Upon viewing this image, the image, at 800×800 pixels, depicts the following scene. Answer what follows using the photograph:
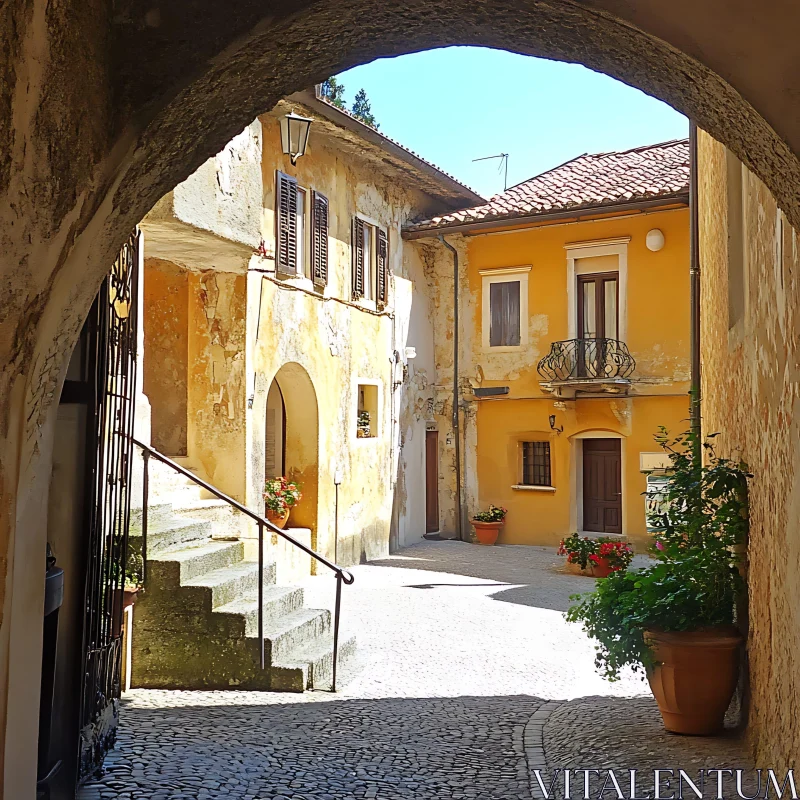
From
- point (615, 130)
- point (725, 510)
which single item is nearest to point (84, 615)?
point (725, 510)

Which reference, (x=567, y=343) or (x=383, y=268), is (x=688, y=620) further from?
(x=567, y=343)

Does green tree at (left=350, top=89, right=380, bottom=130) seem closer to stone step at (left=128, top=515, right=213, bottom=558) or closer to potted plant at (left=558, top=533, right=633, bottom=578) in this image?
potted plant at (left=558, top=533, right=633, bottom=578)

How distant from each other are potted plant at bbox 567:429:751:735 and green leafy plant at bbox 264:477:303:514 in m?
6.75

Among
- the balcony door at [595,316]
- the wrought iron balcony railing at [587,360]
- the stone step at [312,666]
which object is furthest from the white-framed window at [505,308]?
the stone step at [312,666]

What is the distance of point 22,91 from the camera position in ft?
6.10

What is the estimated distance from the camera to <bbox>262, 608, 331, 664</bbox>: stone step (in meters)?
6.32

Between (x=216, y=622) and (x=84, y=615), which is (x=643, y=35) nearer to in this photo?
(x=84, y=615)

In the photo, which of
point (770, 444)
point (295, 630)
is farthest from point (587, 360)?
point (770, 444)

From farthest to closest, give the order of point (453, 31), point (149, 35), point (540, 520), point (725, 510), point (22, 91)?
1. point (540, 520)
2. point (725, 510)
3. point (453, 31)
4. point (149, 35)
5. point (22, 91)

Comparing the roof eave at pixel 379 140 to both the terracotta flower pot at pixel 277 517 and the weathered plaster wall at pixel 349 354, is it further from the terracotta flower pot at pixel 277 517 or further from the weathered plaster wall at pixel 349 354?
the terracotta flower pot at pixel 277 517

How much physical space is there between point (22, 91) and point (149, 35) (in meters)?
0.41

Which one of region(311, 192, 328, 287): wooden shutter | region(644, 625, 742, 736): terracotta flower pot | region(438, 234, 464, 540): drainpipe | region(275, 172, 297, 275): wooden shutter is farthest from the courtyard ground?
region(438, 234, 464, 540): drainpipe

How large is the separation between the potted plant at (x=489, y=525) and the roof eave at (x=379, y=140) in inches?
236

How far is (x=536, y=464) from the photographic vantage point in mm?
15703
